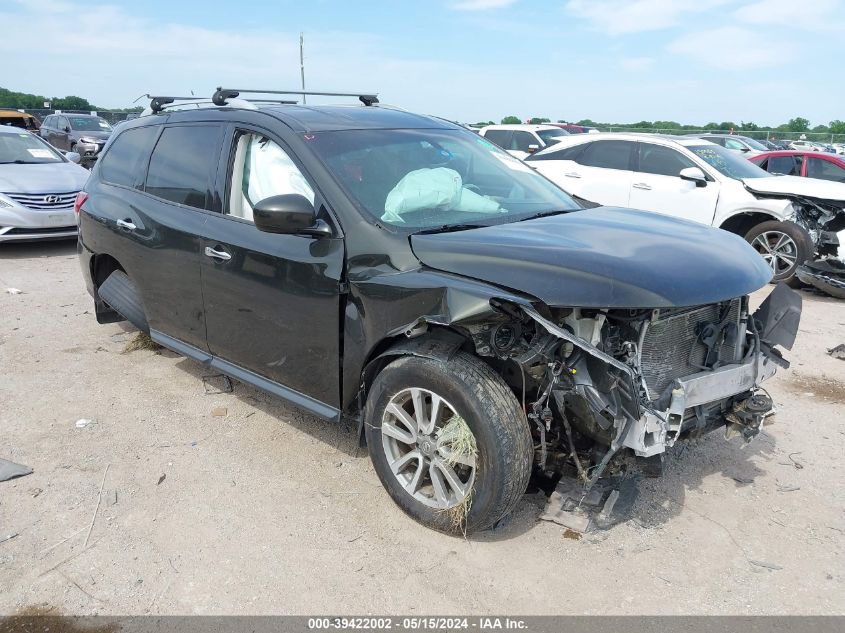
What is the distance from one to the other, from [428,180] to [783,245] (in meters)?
6.22

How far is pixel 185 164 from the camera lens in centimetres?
427

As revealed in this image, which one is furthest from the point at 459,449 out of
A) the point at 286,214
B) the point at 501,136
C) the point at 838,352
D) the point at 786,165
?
the point at 501,136

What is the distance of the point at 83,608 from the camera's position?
270cm

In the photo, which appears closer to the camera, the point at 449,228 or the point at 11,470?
the point at 449,228

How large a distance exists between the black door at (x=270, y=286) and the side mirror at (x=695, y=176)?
6367 mm

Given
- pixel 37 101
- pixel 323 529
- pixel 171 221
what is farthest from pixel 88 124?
pixel 37 101

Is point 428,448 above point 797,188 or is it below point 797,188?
below

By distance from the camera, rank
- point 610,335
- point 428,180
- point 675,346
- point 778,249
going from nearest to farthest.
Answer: point 610,335, point 675,346, point 428,180, point 778,249

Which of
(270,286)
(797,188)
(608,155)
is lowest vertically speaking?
(270,286)

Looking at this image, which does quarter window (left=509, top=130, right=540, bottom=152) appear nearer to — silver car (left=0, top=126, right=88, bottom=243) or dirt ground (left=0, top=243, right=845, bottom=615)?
silver car (left=0, top=126, right=88, bottom=243)

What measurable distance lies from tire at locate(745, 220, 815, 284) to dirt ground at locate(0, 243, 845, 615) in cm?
383

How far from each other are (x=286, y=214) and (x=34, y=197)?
7.59 meters

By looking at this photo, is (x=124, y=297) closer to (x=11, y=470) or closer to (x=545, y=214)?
(x=11, y=470)

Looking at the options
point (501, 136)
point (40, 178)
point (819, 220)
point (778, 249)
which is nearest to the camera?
point (819, 220)
